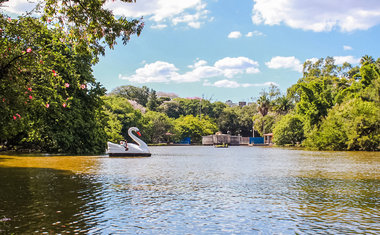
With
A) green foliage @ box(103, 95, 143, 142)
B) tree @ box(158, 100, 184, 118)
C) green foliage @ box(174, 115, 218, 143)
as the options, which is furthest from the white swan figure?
tree @ box(158, 100, 184, 118)

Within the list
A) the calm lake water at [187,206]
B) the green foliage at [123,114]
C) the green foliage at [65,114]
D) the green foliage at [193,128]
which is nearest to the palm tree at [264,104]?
the green foliage at [193,128]

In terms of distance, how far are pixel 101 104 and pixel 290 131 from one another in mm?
40551

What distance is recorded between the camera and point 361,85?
160 ft

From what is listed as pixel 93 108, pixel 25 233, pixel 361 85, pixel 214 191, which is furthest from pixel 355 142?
pixel 25 233

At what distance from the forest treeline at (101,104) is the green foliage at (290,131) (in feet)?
0.56

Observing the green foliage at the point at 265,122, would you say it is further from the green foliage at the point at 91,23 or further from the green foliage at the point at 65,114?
the green foliage at the point at 91,23

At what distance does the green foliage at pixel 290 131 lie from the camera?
60.7 m

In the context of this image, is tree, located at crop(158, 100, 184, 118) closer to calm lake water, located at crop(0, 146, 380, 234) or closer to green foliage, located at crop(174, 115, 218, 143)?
green foliage, located at crop(174, 115, 218, 143)

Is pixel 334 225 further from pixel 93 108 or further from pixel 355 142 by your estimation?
pixel 355 142

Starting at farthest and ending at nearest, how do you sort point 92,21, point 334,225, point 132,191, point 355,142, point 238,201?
point 355,142 < point 132,191 < point 238,201 < point 92,21 < point 334,225

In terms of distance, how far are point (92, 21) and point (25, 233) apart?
15.0 ft

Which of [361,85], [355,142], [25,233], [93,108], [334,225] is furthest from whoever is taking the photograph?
[361,85]

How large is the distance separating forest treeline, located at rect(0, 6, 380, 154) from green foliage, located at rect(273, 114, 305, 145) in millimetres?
172

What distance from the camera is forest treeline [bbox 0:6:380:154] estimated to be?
8617 millimetres
